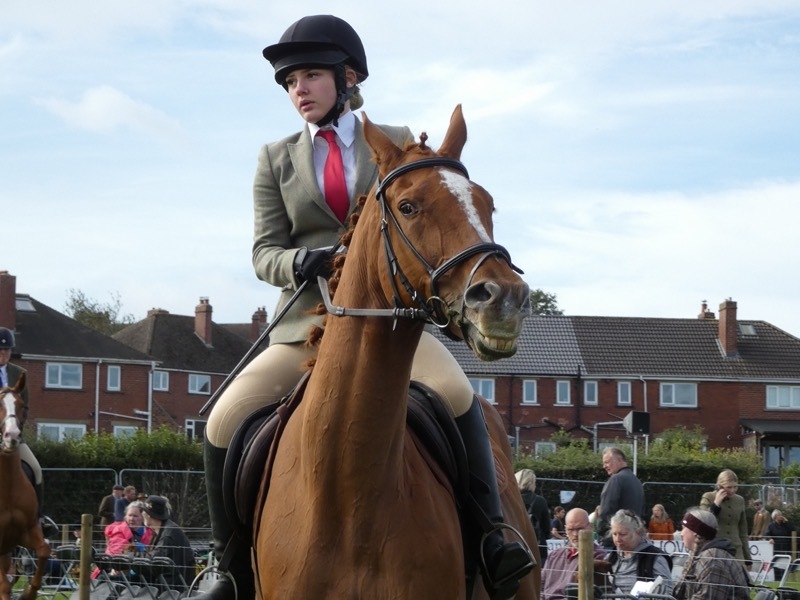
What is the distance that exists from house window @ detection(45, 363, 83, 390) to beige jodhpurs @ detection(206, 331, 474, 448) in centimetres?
6232

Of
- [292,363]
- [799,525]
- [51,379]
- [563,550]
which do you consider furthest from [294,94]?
[51,379]

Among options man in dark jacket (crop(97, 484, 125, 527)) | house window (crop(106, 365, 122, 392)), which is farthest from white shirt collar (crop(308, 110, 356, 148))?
house window (crop(106, 365, 122, 392))

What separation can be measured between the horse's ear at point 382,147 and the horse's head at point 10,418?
980cm

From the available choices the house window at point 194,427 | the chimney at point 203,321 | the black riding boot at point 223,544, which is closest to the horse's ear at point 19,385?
the black riding boot at point 223,544

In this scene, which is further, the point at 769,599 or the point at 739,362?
the point at 739,362

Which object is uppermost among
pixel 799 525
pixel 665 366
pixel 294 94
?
pixel 665 366

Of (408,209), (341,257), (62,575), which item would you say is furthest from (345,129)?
(62,575)

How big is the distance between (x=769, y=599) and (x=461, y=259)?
22.9 feet

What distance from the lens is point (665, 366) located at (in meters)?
73.9

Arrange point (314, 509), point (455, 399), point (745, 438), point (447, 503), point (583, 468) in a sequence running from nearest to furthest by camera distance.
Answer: point (314, 509) → point (447, 503) → point (455, 399) → point (583, 468) → point (745, 438)

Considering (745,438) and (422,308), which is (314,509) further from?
(745,438)

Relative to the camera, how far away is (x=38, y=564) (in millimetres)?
14062

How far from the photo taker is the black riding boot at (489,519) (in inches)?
200

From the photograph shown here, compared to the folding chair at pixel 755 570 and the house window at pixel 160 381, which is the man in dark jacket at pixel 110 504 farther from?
the house window at pixel 160 381
